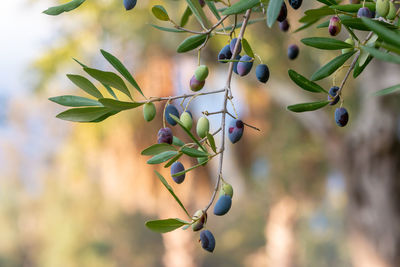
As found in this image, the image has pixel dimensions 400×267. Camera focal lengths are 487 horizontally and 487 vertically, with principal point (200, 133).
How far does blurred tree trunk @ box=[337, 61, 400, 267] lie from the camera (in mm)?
3596

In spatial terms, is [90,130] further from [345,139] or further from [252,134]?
[345,139]

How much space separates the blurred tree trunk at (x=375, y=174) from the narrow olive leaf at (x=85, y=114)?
327cm

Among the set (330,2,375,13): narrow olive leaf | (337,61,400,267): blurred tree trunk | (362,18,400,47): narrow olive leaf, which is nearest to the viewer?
(362,18,400,47): narrow olive leaf

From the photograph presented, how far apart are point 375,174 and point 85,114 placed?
3.67 metres

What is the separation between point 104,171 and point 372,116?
3.43 metres

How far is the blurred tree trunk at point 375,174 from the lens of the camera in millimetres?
3596

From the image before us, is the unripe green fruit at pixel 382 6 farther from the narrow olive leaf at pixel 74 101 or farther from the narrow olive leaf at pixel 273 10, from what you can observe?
the narrow olive leaf at pixel 74 101

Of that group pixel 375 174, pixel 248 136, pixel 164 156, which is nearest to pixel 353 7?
pixel 164 156

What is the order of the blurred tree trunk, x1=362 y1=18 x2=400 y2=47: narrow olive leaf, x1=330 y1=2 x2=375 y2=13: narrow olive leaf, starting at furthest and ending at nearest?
the blurred tree trunk
x1=330 y1=2 x2=375 y2=13: narrow olive leaf
x1=362 y1=18 x2=400 y2=47: narrow olive leaf

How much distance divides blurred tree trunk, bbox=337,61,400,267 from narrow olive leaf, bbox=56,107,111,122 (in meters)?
3.27

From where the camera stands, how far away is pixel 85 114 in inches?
16.8

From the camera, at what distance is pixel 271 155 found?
6566mm

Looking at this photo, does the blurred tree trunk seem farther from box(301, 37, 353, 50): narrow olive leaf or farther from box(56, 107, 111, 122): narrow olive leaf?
box(56, 107, 111, 122): narrow olive leaf

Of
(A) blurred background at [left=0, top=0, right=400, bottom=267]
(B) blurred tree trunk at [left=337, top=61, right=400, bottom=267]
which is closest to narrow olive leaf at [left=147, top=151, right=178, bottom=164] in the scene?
(A) blurred background at [left=0, top=0, right=400, bottom=267]
